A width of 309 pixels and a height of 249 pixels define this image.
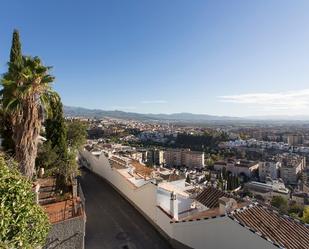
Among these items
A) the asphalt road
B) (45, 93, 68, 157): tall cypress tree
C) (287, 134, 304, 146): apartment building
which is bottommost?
(287, 134, 304, 146): apartment building

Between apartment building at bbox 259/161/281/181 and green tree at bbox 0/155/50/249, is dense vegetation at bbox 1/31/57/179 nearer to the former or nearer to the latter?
green tree at bbox 0/155/50/249

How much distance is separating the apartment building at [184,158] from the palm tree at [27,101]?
279 feet

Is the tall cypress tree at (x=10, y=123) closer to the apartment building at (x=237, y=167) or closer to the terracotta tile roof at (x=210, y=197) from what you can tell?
the terracotta tile roof at (x=210, y=197)

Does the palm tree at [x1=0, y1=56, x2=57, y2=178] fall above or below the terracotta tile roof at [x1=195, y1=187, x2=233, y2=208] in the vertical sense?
above

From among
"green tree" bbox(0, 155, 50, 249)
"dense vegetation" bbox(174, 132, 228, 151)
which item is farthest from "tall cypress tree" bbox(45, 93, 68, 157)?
"dense vegetation" bbox(174, 132, 228, 151)

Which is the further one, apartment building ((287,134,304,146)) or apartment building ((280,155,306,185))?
apartment building ((287,134,304,146))

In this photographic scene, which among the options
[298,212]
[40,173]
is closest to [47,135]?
[40,173]

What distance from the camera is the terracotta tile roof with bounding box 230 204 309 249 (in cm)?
738

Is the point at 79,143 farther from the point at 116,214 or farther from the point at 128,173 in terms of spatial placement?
the point at 116,214

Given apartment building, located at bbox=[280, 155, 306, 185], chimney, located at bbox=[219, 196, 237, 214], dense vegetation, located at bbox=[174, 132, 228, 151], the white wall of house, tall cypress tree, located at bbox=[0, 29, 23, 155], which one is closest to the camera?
the white wall of house

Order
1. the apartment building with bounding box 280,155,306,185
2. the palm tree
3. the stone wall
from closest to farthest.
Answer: the stone wall < the palm tree < the apartment building with bounding box 280,155,306,185

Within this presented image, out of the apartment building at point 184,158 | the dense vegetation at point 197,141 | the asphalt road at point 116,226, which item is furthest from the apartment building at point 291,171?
the asphalt road at point 116,226

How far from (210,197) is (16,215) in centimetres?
947

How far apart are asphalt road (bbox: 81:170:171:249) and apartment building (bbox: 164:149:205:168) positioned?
259 ft
